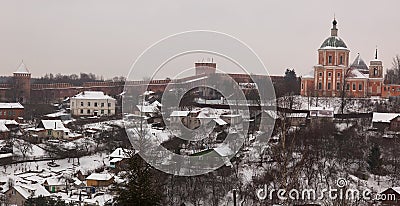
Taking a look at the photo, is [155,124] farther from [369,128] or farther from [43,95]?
[43,95]

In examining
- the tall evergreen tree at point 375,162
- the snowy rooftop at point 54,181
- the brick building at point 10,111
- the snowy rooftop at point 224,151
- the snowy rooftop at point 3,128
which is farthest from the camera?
the brick building at point 10,111

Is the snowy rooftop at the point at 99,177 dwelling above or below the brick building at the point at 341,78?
below

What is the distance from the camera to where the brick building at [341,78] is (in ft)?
57.3

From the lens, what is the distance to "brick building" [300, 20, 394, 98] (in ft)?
57.3

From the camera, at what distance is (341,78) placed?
57.7 ft

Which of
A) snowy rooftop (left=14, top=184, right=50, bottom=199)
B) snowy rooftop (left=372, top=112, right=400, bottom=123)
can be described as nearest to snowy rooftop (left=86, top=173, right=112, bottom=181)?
snowy rooftop (left=14, top=184, right=50, bottom=199)

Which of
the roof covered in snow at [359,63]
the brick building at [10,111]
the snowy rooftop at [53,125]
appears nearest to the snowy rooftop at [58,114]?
the brick building at [10,111]

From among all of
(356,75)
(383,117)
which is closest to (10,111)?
(356,75)

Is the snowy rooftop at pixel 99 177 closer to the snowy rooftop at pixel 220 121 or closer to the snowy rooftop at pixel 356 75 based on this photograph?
the snowy rooftop at pixel 220 121

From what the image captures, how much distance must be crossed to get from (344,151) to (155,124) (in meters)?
4.73

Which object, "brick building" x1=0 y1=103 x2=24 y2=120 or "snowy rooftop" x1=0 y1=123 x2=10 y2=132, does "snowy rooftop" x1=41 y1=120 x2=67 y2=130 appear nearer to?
"snowy rooftop" x1=0 y1=123 x2=10 y2=132

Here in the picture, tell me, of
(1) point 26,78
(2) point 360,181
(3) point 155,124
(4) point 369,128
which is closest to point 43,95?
(1) point 26,78

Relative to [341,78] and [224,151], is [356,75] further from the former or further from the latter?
[224,151]

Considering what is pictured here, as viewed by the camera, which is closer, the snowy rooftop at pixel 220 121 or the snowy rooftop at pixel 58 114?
the snowy rooftop at pixel 220 121
